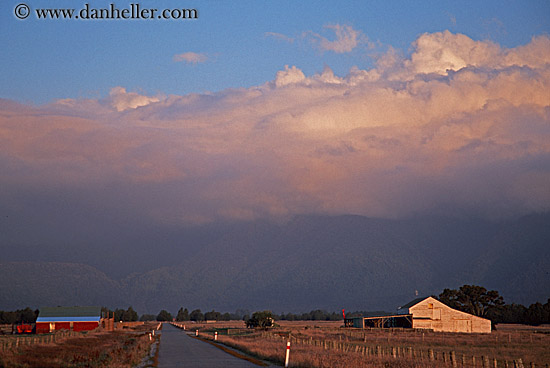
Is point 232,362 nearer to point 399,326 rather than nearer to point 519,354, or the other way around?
point 519,354

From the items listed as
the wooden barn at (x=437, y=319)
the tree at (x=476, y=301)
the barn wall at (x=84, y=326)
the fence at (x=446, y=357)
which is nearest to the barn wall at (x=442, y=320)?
the wooden barn at (x=437, y=319)

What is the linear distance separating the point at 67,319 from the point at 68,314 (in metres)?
2.12

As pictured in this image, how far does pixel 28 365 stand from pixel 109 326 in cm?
9008

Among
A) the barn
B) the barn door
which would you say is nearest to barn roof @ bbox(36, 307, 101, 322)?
the barn

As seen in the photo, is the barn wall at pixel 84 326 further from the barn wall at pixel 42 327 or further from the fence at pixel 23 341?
the fence at pixel 23 341

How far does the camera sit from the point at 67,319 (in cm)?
10362

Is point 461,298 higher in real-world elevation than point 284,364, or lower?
higher

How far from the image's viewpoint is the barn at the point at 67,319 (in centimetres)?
10094

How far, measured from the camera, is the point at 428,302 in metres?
88.7

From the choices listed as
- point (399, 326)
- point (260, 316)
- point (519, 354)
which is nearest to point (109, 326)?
point (260, 316)

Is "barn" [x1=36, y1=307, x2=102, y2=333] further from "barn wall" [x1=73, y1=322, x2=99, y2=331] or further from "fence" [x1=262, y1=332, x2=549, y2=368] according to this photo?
"fence" [x1=262, y1=332, x2=549, y2=368]

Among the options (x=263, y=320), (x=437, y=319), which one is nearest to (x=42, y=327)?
(x=263, y=320)

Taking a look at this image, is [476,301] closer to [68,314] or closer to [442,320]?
[442,320]

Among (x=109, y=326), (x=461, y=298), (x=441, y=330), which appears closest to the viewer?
(x=441, y=330)
